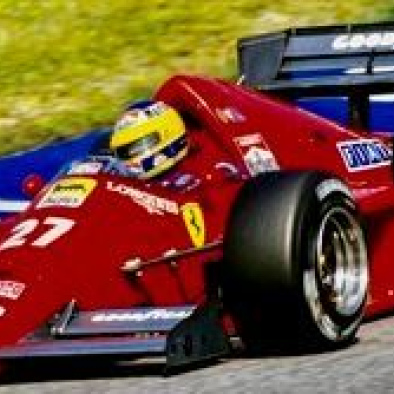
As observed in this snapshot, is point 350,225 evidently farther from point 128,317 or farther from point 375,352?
point 128,317

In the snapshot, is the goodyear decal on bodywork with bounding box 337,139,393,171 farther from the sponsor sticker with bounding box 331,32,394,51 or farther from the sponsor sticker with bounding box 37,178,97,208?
the sponsor sticker with bounding box 37,178,97,208

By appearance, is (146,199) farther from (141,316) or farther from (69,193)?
(141,316)

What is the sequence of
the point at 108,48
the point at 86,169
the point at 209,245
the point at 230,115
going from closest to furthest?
the point at 209,245
the point at 86,169
the point at 230,115
the point at 108,48

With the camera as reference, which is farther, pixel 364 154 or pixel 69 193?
pixel 364 154

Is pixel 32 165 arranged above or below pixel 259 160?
below

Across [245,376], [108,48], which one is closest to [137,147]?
[245,376]

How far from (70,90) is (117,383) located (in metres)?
8.24

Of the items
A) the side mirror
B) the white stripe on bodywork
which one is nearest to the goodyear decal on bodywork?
the side mirror

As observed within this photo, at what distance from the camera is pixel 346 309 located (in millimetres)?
6293

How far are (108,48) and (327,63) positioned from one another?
621 cm

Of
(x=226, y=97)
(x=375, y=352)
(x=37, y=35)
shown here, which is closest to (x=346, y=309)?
(x=375, y=352)

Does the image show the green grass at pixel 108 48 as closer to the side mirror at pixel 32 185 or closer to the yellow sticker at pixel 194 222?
the side mirror at pixel 32 185

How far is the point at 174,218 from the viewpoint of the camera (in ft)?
21.0

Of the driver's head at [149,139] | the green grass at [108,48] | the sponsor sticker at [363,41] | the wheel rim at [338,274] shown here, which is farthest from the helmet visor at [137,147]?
the green grass at [108,48]
